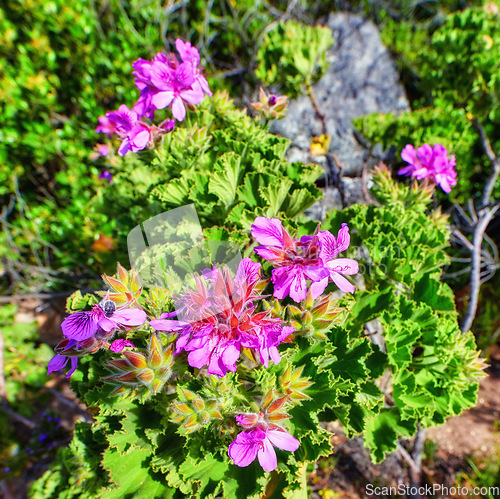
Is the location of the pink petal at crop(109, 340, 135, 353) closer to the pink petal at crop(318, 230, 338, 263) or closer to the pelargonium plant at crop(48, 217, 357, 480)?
the pelargonium plant at crop(48, 217, 357, 480)

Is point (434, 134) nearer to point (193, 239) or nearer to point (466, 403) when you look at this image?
point (466, 403)

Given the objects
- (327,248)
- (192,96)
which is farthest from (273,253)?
(192,96)

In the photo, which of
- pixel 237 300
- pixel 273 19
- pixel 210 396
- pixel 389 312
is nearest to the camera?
pixel 237 300

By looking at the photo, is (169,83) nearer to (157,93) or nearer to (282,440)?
(157,93)

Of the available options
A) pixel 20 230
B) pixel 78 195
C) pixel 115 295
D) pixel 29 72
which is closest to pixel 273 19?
pixel 29 72

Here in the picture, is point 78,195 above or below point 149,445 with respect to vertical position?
above

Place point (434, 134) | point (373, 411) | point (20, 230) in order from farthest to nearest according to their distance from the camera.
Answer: point (20, 230)
point (434, 134)
point (373, 411)

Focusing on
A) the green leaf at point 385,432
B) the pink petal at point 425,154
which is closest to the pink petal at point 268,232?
the green leaf at point 385,432
